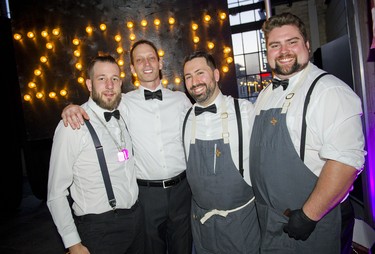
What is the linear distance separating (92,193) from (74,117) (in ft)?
1.76

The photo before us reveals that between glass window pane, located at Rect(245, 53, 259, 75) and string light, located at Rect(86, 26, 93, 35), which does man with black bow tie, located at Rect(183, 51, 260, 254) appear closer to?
string light, located at Rect(86, 26, 93, 35)

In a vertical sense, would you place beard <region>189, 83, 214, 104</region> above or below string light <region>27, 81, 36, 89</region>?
below

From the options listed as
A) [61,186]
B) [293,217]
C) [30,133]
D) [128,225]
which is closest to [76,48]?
[30,133]

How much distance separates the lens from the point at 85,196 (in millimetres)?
1771

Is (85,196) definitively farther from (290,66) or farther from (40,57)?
(40,57)

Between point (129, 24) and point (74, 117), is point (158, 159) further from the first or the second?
point (129, 24)

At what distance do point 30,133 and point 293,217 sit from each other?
413 centimetres

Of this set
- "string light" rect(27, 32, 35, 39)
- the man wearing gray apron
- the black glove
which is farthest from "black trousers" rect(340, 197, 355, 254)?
"string light" rect(27, 32, 35, 39)

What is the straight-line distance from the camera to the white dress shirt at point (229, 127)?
1940 millimetres

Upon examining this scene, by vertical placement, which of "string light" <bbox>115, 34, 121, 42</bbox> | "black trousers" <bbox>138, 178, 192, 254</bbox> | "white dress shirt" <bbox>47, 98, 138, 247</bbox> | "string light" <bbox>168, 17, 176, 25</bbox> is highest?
"string light" <bbox>168, 17, 176, 25</bbox>

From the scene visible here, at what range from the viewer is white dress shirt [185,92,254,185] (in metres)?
1.94

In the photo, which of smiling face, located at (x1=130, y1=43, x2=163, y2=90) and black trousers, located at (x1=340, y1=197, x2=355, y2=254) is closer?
black trousers, located at (x1=340, y1=197, x2=355, y2=254)

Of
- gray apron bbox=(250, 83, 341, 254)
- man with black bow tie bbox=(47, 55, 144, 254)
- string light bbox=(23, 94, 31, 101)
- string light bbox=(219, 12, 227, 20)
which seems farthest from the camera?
string light bbox=(23, 94, 31, 101)

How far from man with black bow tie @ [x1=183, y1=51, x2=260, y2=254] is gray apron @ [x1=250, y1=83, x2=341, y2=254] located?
21cm
